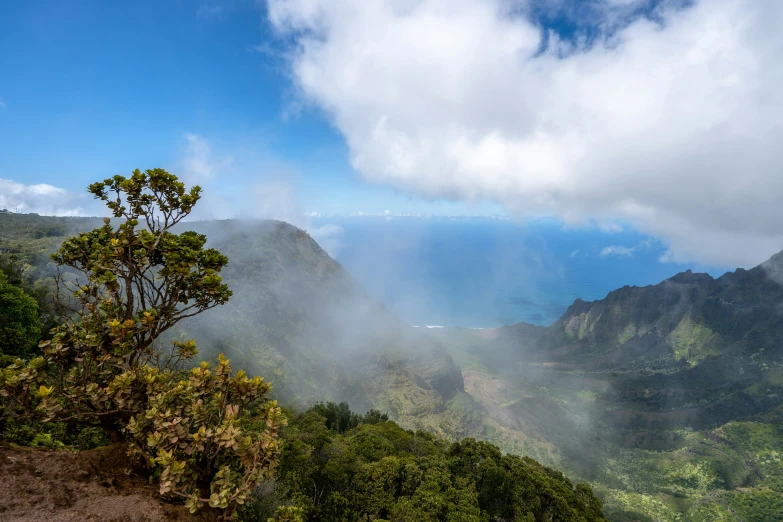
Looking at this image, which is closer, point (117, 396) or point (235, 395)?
point (117, 396)

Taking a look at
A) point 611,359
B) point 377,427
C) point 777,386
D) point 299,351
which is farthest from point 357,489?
point 611,359

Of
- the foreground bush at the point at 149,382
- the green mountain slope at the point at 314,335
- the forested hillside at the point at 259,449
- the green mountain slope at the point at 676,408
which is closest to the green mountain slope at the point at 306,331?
the green mountain slope at the point at 314,335

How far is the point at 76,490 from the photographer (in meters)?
8.62

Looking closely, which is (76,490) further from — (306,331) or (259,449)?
Answer: (306,331)

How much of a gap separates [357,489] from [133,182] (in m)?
20.9

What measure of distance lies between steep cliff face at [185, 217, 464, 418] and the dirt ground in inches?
2383

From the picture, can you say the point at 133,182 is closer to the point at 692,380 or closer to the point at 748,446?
the point at 748,446

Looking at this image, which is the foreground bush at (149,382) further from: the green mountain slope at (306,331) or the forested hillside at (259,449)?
the green mountain slope at (306,331)

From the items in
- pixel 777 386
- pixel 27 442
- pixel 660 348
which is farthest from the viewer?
pixel 660 348

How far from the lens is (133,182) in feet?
32.3

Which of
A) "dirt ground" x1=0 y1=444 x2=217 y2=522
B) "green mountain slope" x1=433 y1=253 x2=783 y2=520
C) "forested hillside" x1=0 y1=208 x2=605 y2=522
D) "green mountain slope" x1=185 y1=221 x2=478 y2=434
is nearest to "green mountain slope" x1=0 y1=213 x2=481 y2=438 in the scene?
"green mountain slope" x1=185 y1=221 x2=478 y2=434

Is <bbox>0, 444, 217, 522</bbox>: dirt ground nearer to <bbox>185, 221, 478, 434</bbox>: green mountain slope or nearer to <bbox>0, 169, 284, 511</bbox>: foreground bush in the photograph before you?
<bbox>0, 169, 284, 511</bbox>: foreground bush

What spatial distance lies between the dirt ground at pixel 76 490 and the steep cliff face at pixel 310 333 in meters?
60.5

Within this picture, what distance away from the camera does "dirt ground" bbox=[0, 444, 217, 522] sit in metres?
7.96
